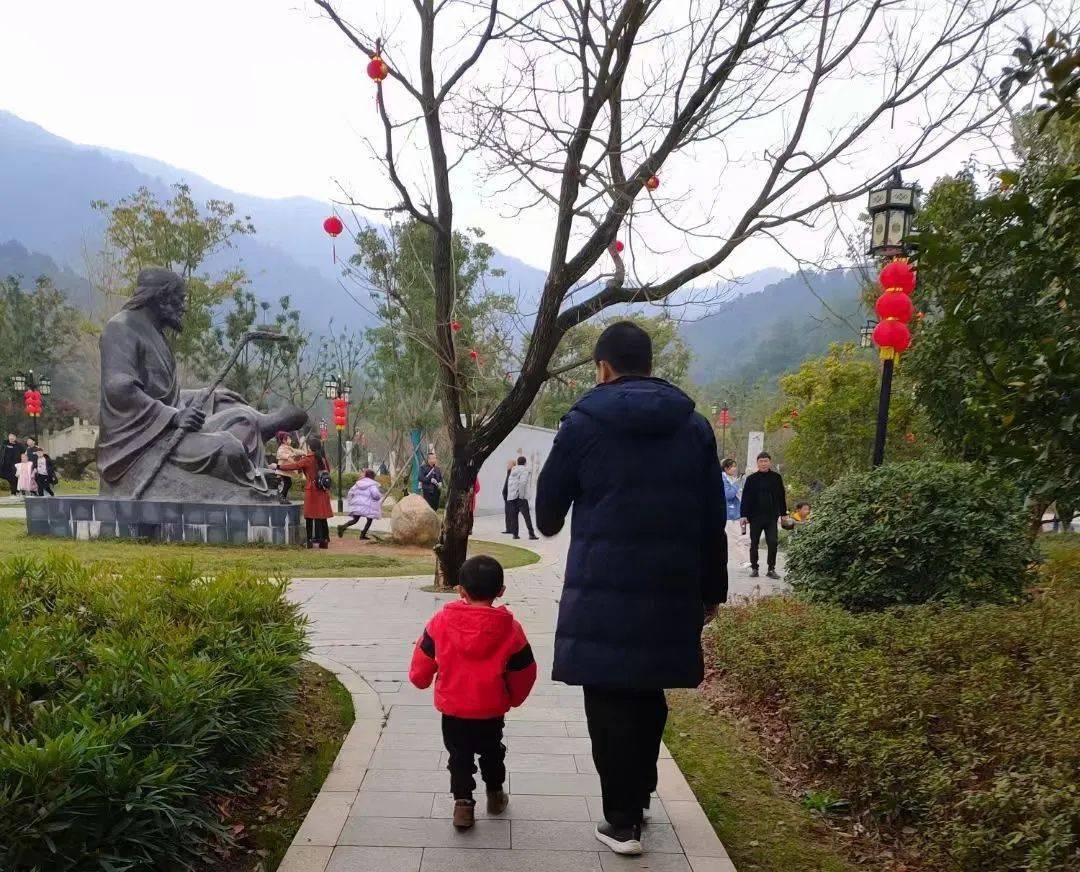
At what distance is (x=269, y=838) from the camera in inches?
115

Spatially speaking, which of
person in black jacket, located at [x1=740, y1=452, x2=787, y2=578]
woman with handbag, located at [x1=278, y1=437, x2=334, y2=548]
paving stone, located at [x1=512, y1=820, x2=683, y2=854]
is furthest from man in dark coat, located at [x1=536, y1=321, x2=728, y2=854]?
woman with handbag, located at [x1=278, y1=437, x2=334, y2=548]

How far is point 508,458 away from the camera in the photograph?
25.6 metres

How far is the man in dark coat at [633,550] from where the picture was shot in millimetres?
2604

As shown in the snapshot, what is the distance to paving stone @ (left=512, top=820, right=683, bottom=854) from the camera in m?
2.93

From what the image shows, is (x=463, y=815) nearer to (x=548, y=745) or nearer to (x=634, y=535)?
(x=548, y=745)

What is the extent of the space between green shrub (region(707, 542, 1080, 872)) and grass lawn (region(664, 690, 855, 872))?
0.23 metres

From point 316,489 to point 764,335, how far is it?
91275 millimetres

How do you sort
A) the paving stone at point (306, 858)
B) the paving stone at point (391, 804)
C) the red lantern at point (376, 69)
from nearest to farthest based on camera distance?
the paving stone at point (306, 858) < the paving stone at point (391, 804) < the red lantern at point (376, 69)

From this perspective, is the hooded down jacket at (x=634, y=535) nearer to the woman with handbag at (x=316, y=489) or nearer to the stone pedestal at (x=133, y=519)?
the woman with handbag at (x=316, y=489)

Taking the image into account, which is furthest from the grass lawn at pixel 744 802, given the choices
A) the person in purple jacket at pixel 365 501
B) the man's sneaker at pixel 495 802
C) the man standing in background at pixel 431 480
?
the man standing in background at pixel 431 480

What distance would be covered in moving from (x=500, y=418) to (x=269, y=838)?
4.99 m

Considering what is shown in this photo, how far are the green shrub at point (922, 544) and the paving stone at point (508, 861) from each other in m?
3.66

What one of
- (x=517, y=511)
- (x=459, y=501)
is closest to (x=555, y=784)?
(x=459, y=501)

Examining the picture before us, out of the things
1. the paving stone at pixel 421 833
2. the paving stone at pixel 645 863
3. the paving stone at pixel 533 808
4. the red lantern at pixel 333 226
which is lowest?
the paving stone at pixel 645 863
